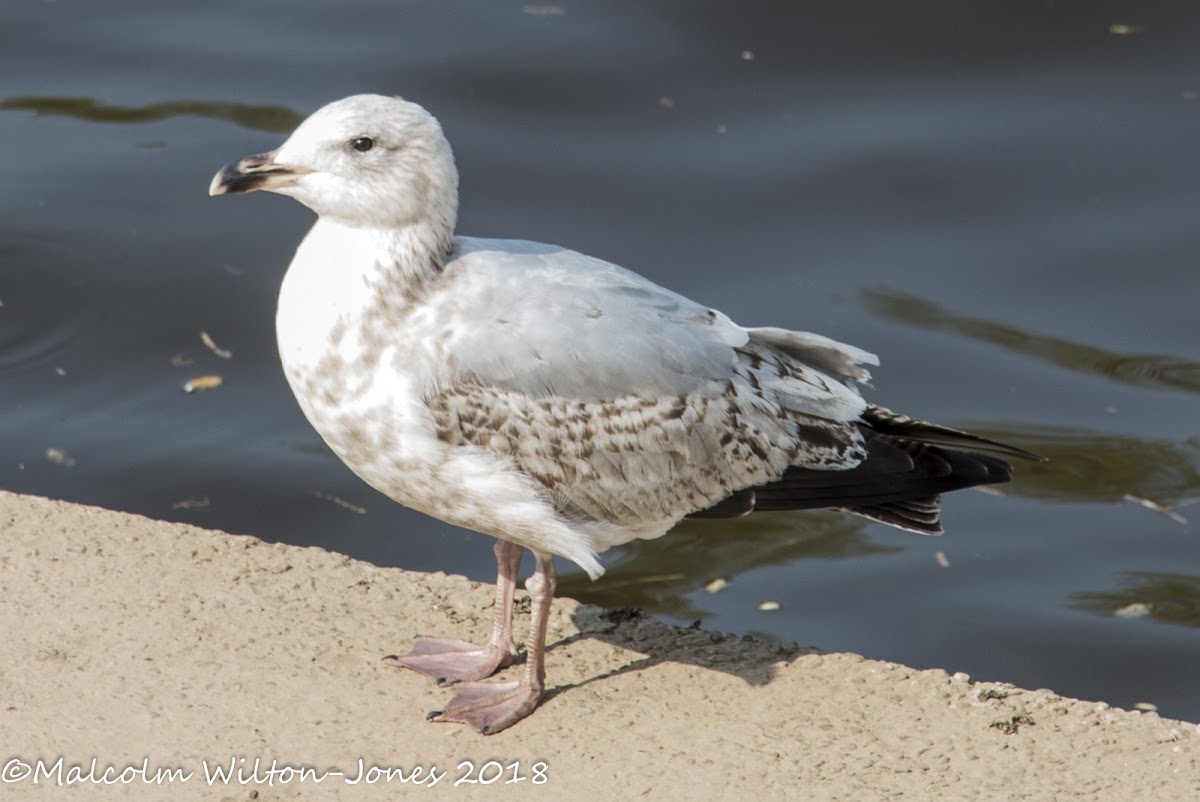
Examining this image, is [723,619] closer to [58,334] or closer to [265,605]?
[265,605]

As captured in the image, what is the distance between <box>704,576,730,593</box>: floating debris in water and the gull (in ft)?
5.69

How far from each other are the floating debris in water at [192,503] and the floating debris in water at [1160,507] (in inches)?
166

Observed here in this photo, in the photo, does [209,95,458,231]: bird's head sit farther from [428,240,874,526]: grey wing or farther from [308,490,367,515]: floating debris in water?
[308,490,367,515]: floating debris in water

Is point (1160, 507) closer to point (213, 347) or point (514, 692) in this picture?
point (514, 692)

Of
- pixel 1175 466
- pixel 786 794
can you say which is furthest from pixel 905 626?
pixel 786 794

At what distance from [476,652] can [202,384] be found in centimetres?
343

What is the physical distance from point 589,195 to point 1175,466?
3695 millimetres

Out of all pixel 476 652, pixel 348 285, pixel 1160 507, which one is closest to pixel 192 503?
pixel 476 652

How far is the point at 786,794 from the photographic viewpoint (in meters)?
4.99

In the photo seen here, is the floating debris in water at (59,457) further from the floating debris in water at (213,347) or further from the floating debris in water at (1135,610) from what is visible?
the floating debris in water at (1135,610)

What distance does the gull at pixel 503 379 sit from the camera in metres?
5.15

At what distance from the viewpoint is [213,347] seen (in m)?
8.99

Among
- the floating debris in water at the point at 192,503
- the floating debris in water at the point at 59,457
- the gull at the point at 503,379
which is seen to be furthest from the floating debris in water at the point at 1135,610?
the floating debris in water at the point at 59,457

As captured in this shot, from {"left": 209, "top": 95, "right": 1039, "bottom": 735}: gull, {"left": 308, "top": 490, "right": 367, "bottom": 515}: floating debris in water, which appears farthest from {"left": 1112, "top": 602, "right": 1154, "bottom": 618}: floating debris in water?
{"left": 308, "top": 490, "right": 367, "bottom": 515}: floating debris in water
